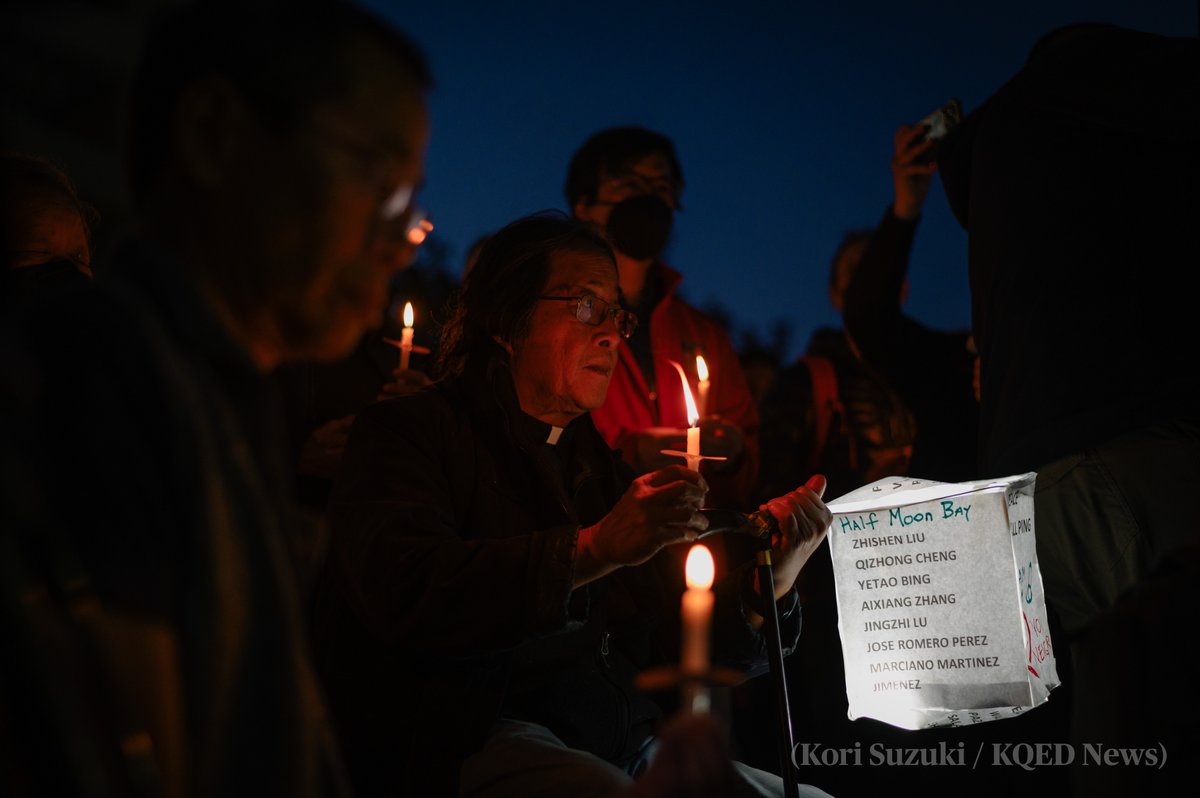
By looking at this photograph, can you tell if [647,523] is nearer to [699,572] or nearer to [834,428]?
[699,572]

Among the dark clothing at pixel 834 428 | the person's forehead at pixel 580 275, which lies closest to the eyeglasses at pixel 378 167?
the person's forehead at pixel 580 275

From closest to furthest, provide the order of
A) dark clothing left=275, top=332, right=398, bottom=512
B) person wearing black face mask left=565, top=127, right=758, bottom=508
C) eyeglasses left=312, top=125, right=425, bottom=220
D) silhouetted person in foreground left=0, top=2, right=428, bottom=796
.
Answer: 1. silhouetted person in foreground left=0, top=2, right=428, bottom=796
2. eyeglasses left=312, top=125, right=425, bottom=220
3. dark clothing left=275, top=332, right=398, bottom=512
4. person wearing black face mask left=565, top=127, right=758, bottom=508

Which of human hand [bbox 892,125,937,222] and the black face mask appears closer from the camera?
human hand [bbox 892,125,937,222]

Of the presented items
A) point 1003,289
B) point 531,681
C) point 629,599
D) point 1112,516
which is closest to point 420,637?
point 531,681

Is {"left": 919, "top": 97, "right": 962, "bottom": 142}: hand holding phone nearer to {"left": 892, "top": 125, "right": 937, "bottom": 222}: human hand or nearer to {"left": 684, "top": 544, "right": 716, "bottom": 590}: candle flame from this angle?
{"left": 892, "top": 125, "right": 937, "bottom": 222}: human hand

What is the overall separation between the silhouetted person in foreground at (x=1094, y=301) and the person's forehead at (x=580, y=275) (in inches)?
49.3

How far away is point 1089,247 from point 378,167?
7.72 ft

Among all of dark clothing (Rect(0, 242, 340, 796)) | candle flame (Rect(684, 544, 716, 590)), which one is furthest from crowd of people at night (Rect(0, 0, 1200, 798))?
candle flame (Rect(684, 544, 716, 590))

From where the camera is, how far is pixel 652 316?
16.2 feet

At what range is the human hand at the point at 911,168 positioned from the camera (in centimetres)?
447

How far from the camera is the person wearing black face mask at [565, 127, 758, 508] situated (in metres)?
4.57

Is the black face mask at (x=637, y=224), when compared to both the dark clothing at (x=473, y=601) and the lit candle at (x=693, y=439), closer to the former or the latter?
the dark clothing at (x=473, y=601)

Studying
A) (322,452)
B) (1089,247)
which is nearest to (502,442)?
(322,452)

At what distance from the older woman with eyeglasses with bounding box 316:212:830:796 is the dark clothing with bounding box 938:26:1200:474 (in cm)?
73
